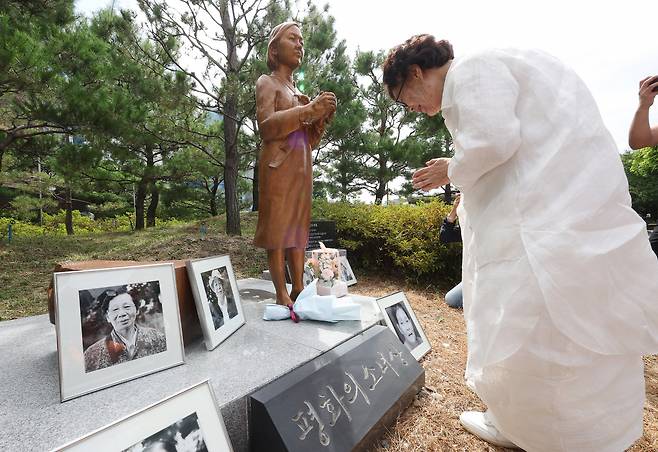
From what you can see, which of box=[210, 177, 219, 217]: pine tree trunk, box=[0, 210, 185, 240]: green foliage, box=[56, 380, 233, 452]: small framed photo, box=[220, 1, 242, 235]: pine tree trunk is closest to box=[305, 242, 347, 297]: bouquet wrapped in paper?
box=[56, 380, 233, 452]: small framed photo

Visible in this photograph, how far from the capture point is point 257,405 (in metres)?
1.18

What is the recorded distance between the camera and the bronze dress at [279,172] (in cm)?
221

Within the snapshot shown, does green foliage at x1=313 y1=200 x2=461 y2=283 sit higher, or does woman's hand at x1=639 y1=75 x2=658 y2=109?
woman's hand at x1=639 y1=75 x2=658 y2=109

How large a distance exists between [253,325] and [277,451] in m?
0.97

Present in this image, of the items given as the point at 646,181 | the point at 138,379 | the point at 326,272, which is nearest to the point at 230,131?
the point at 326,272

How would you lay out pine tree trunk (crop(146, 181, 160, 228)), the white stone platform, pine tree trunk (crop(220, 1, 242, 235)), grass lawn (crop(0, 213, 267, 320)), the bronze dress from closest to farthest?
the white stone platform < the bronze dress < grass lawn (crop(0, 213, 267, 320)) < pine tree trunk (crop(220, 1, 242, 235)) < pine tree trunk (crop(146, 181, 160, 228))

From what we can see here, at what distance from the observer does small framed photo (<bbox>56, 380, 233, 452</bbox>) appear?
0.80m

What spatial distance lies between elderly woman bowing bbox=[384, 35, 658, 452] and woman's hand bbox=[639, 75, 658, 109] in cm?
134

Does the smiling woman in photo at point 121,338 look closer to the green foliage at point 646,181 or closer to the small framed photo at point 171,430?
the small framed photo at point 171,430

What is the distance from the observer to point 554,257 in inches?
41.9

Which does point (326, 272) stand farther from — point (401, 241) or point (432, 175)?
point (401, 241)

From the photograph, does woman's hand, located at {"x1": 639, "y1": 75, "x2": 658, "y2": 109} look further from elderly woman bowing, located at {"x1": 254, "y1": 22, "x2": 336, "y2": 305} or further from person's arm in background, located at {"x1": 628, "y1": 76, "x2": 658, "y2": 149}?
elderly woman bowing, located at {"x1": 254, "y1": 22, "x2": 336, "y2": 305}

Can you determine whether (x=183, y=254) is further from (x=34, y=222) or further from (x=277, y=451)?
(x=34, y=222)

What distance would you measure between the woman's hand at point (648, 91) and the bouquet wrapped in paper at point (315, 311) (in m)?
2.13
